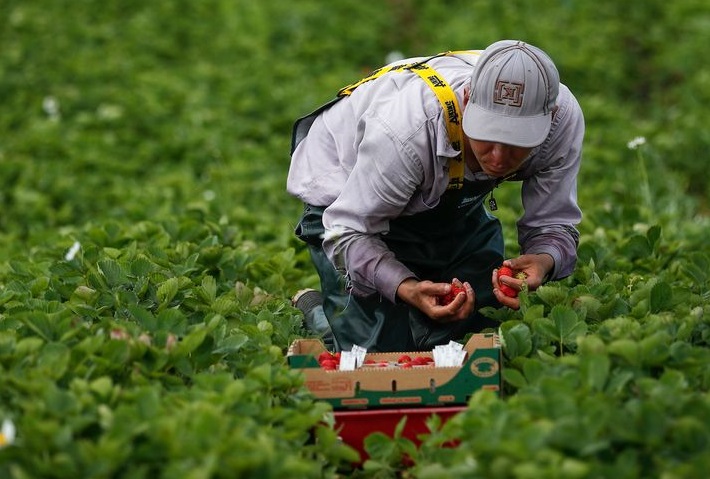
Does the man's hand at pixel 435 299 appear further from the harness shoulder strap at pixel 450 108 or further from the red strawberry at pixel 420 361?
the harness shoulder strap at pixel 450 108

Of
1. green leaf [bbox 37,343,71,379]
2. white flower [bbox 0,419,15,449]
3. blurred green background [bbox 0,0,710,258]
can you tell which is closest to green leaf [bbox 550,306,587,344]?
green leaf [bbox 37,343,71,379]

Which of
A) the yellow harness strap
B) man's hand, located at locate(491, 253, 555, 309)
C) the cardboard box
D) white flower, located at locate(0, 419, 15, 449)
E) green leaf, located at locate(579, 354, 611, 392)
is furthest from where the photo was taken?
man's hand, located at locate(491, 253, 555, 309)

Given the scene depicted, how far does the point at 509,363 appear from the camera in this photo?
144 inches

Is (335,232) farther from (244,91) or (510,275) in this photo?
(244,91)

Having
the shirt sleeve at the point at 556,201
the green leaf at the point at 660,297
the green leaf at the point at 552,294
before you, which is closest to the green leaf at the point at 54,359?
the green leaf at the point at 552,294

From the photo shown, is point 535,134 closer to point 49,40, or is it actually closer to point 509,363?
point 509,363

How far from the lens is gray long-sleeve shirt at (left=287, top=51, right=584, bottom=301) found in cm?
373

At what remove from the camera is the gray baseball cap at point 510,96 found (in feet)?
11.6

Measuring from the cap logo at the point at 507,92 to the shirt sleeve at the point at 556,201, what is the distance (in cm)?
44

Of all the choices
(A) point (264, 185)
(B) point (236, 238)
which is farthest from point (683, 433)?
(A) point (264, 185)

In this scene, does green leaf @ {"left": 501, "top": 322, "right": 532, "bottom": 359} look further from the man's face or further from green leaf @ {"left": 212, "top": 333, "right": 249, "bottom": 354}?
green leaf @ {"left": 212, "top": 333, "right": 249, "bottom": 354}

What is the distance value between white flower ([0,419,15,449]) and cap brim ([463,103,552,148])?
149 cm

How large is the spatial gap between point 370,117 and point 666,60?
6.53 meters

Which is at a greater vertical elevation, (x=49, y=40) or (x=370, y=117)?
(x=49, y=40)
